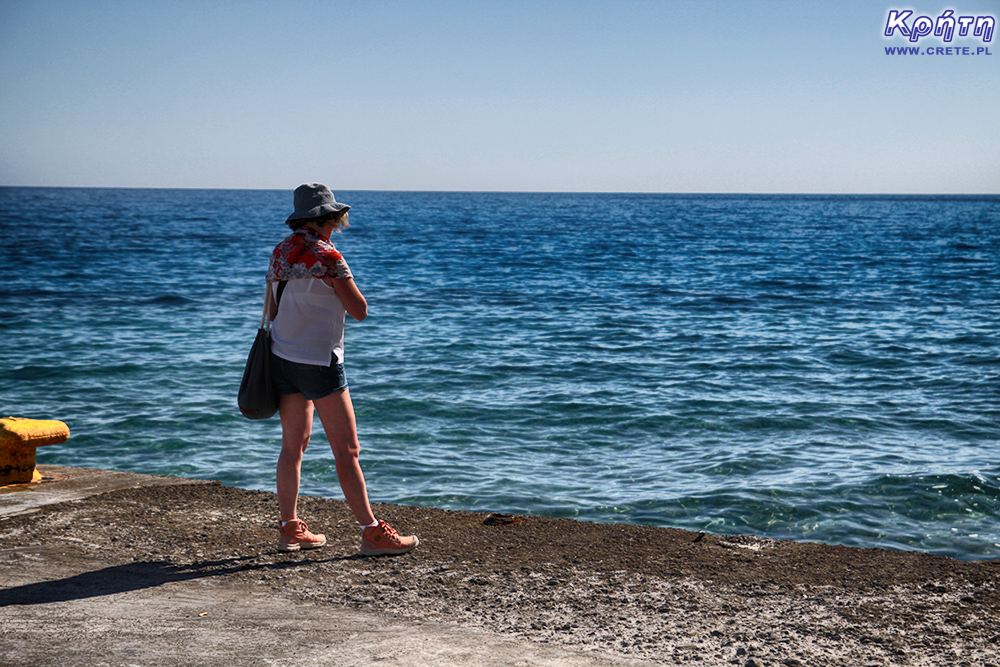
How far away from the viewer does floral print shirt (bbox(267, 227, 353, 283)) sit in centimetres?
370

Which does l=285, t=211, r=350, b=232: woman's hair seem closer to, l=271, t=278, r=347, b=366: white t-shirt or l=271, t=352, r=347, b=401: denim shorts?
l=271, t=278, r=347, b=366: white t-shirt

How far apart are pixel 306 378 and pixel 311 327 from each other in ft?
0.76

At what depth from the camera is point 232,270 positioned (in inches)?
1032

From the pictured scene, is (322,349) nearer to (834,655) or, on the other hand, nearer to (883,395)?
(834,655)

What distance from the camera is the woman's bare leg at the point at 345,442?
3875 mm

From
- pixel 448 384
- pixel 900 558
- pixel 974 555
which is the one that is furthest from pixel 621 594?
pixel 448 384

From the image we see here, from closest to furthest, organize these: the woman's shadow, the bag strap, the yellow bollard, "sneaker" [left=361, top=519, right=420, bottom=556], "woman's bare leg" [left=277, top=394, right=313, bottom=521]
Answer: the woman's shadow < the bag strap < "woman's bare leg" [left=277, top=394, right=313, bottom=521] < "sneaker" [left=361, top=519, right=420, bottom=556] < the yellow bollard

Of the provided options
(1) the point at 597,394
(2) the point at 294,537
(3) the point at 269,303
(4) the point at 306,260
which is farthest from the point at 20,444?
(1) the point at 597,394

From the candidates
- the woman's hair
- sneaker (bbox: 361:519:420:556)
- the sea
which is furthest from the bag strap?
the sea

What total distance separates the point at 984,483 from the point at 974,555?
147cm

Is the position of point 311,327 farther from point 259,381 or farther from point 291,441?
point 291,441

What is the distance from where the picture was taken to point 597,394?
10250mm

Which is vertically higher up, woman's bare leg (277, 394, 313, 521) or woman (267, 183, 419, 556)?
woman (267, 183, 419, 556)

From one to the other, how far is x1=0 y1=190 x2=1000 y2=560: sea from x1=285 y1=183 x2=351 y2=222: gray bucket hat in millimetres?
3246
